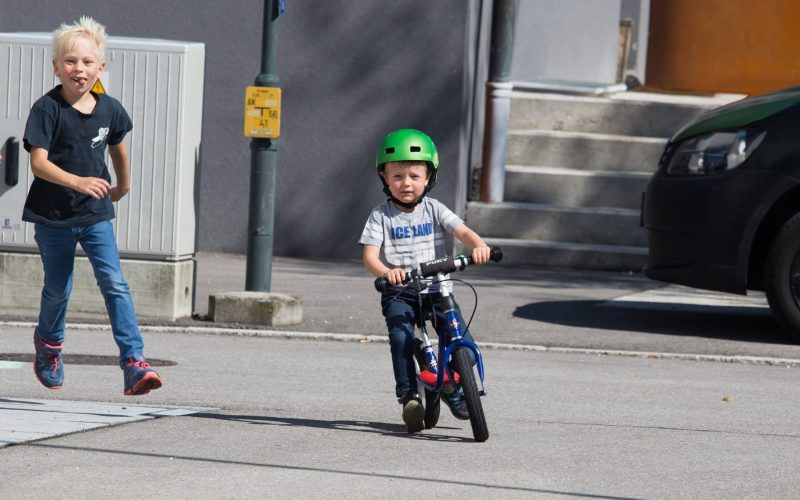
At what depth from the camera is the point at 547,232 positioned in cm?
1561

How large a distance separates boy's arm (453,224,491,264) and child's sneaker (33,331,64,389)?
1958 millimetres

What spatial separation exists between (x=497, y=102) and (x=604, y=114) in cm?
142

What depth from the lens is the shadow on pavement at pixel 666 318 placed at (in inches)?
436

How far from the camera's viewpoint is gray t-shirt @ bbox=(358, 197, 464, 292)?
6.94 m

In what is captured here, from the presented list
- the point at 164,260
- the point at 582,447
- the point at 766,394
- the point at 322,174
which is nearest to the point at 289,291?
the point at 164,260

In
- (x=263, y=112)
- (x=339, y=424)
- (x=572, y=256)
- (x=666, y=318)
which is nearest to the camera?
(x=339, y=424)

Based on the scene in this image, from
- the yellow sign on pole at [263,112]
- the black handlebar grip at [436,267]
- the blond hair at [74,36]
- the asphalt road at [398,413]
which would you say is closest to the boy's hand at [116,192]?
the blond hair at [74,36]

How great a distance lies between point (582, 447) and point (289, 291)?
6.01 m

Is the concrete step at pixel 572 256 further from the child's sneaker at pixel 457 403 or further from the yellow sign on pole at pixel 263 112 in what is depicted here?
the child's sneaker at pixel 457 403

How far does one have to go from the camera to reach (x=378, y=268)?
6.80 m

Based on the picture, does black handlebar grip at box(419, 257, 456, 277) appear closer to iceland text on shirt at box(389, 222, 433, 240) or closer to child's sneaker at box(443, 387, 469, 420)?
iceland text on shirt at box(389, 222, 433, 240)

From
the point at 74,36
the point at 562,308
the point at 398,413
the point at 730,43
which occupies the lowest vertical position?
the point at 398,413

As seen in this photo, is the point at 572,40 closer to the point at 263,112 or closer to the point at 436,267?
the point at 263,112

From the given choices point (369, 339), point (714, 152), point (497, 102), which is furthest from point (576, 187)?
point (369, 339)
